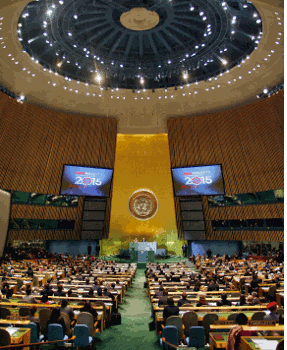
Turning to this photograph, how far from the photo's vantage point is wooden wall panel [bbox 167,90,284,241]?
18797 mm

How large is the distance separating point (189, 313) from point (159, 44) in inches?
613

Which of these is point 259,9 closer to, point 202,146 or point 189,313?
point 202,146

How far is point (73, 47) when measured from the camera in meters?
16.2

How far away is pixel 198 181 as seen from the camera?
67.8 ft

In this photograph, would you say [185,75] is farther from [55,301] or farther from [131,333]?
[131,333]

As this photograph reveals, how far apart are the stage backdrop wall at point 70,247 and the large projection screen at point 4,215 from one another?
67.3 feet

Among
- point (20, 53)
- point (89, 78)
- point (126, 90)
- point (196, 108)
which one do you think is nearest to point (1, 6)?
point (20, 53)

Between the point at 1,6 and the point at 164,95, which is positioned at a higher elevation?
the point at 164,95

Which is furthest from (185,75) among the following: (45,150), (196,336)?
(196,336)

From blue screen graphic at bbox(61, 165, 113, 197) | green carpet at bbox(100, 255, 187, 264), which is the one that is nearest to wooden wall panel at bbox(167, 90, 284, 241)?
green carpet at bbox(100, 255, 187, 264)

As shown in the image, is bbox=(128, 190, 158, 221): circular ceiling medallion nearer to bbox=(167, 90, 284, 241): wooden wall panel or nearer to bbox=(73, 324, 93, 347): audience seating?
bbox=(167, 90, 284, 241): wooden wall panel

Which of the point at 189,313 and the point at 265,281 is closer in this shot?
the point at 189,313

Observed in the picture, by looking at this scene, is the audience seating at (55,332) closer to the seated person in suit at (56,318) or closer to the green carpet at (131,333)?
the seated person in suit at (56,318)

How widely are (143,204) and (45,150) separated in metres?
9.60
